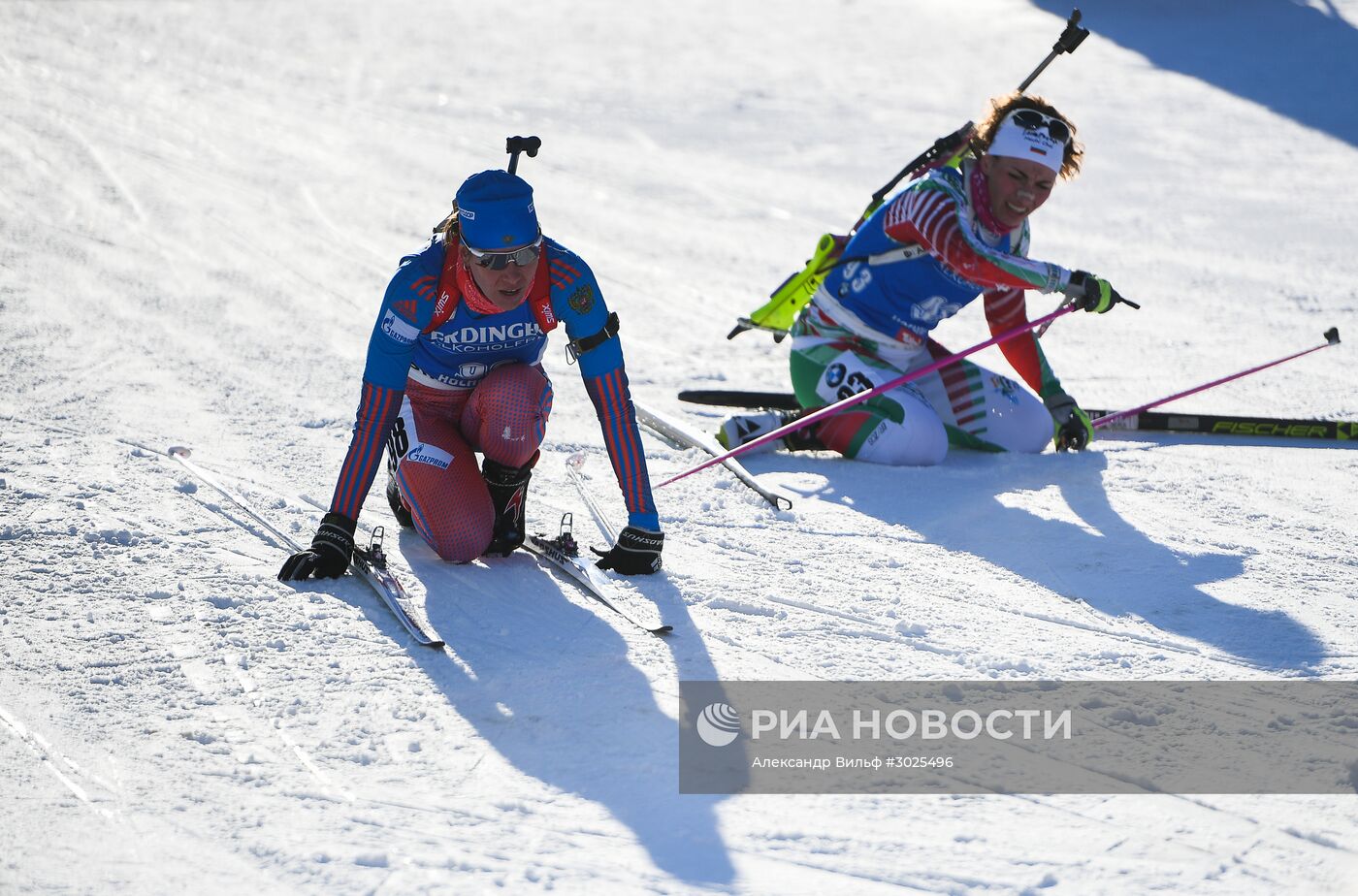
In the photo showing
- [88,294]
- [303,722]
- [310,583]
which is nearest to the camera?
[303,722]

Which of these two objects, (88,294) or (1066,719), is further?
(88,294)

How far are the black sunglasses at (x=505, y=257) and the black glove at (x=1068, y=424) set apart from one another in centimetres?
277

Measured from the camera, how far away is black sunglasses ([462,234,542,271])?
161 inches

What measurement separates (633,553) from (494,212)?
1.11 metres

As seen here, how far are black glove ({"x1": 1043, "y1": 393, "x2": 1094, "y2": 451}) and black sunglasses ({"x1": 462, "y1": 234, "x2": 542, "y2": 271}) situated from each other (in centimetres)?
277

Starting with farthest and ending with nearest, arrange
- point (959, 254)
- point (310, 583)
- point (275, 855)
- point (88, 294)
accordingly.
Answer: point (88, 294)
point (959, 254)
point (310, 583)
point (275, 855)

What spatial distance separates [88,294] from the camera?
7.71 metres

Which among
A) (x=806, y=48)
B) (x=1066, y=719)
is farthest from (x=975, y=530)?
(x=806, y=48)

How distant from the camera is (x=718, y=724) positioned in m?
3.50

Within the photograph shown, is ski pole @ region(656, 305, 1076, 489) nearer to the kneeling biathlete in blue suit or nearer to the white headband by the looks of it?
the white headband

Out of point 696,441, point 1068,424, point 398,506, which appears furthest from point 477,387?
point 1068,424

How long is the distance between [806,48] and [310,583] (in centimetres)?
1201

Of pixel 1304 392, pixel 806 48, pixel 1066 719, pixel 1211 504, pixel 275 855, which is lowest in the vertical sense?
pixel 275 855

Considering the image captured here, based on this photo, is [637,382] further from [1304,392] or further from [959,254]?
[1304,392]
